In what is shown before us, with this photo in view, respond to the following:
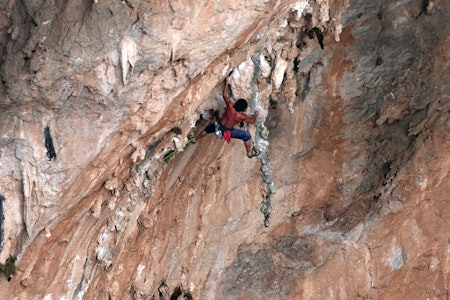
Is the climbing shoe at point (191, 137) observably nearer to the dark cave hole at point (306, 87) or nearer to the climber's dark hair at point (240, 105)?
the climber's dark hair at point (240, 105)

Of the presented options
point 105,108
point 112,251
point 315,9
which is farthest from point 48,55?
point 315,9

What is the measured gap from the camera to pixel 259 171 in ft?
43.2

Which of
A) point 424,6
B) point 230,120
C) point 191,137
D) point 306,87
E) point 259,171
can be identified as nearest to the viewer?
point 230,120

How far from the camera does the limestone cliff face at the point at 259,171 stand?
29.1 feet

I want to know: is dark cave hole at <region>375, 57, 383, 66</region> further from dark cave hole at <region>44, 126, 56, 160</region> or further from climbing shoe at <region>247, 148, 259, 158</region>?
dark cave hole at <region>44, 126, 56, 160</region>

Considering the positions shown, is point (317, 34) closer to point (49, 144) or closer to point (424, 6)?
point (424, 6)

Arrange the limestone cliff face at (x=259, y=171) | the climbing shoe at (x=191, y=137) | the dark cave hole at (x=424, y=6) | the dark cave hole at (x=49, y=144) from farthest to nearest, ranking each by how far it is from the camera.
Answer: the dark cave hole at (x=424, y=6) < the climbing shoe at (x=191, y=137) < the limestone cliff face at (x=259, y=171) < the dark cave hole at (x=49, y=144)

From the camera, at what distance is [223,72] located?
10172 mm

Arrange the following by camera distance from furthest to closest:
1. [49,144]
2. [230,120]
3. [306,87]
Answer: [306,87]
[230,120]
[49,144]

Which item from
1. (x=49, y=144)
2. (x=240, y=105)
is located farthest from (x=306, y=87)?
(x=49, y=144)

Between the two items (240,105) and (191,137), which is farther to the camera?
(191,137)

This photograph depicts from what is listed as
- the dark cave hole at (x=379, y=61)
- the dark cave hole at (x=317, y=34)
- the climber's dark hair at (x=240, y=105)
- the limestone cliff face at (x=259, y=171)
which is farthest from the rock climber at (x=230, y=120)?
the dark cave hole at (x=379, y=61)

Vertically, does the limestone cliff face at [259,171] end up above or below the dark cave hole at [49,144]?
below

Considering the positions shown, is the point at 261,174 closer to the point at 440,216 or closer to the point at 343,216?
the point at 343,216
